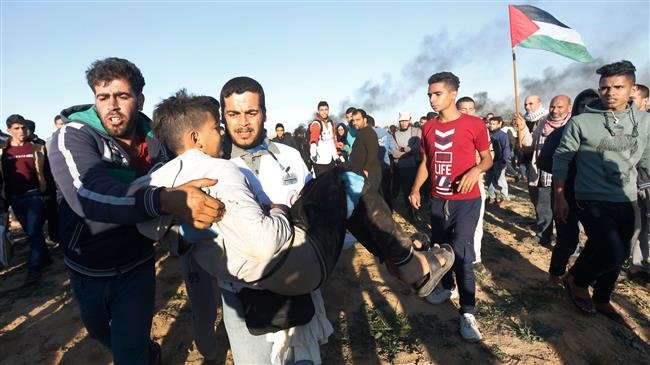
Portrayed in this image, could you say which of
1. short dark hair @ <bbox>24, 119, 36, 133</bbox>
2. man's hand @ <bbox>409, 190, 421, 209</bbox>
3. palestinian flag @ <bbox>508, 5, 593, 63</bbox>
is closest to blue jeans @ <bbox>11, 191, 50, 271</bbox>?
short dark hair @ <bbox>24, 119, 36, 133</bbox>

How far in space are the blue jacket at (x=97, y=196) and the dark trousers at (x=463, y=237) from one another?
2.78 metres

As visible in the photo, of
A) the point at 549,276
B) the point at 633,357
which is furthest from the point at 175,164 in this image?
the point at 549,276

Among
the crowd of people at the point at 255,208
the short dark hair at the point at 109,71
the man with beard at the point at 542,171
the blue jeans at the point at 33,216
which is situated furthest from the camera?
the blue jeans at the point at 33,216

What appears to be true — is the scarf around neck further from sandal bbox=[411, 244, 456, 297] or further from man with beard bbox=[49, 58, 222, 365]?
sandal bbox=[411, 244, 456, 297]

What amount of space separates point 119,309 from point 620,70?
182 inches

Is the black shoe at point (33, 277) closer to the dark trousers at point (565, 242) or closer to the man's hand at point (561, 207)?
the man's hand at point (561, 207)

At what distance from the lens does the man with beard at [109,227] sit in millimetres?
2021

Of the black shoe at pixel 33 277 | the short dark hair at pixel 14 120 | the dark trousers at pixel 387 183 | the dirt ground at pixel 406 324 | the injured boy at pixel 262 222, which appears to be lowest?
the black shoe at pixel 33 277

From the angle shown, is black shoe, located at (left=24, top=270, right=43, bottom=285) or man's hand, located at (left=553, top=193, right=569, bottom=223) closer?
man's hand, located at (left=553, top=193, right=569, bottom=223)

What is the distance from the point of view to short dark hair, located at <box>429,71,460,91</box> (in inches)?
138

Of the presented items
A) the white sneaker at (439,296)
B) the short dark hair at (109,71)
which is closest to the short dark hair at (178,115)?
the short dark hair at (109,71)

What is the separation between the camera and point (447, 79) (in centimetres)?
351

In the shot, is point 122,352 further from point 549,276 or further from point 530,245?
point 530,245

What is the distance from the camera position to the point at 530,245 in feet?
19.7
